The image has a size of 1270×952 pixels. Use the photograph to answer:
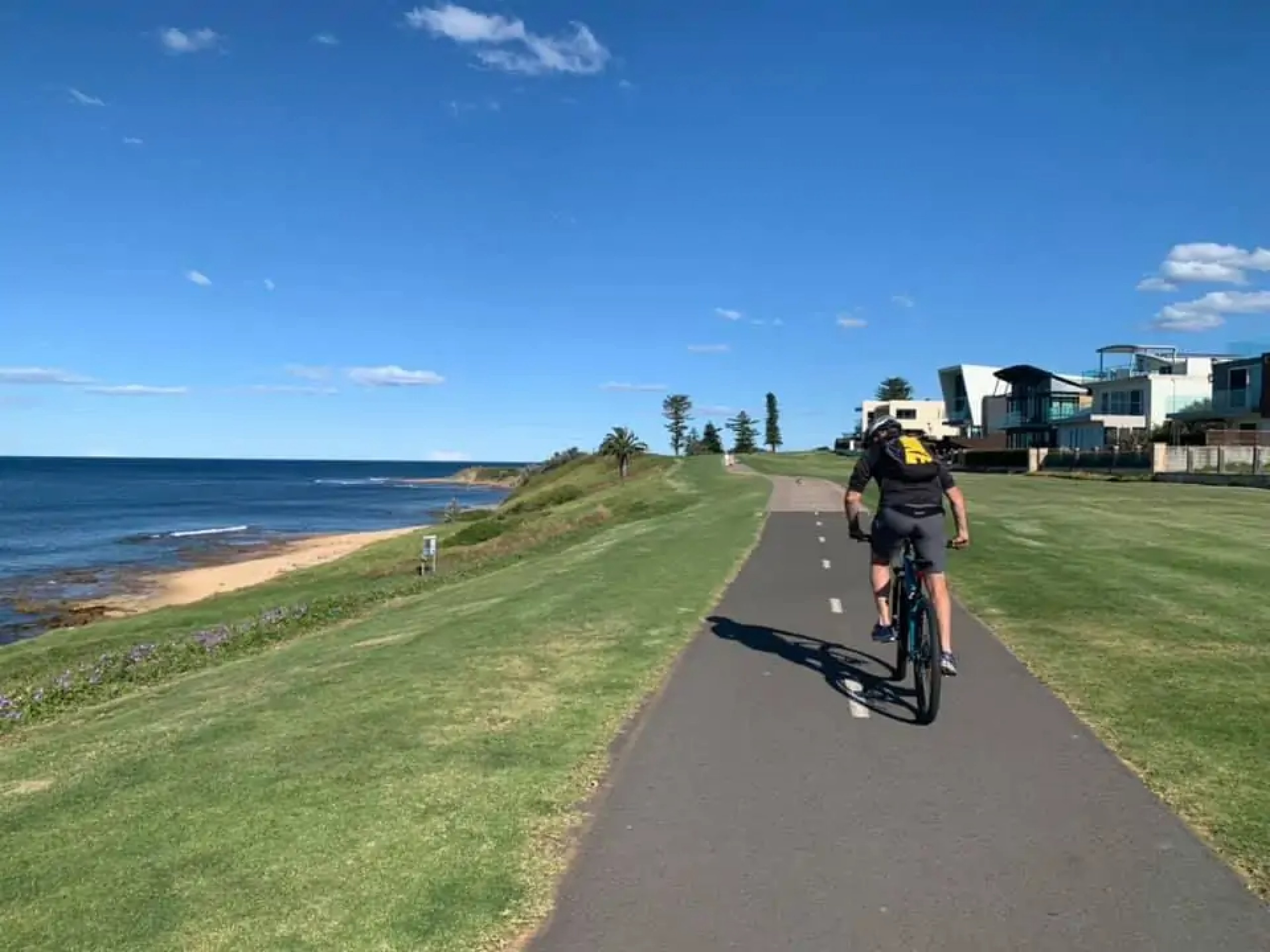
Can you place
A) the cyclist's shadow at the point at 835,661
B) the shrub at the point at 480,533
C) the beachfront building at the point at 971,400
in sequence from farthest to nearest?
the beachfront building at the point at 971,400 < the shrub at the point at 480,533 < the cyclist's shadow at the point at 835,661

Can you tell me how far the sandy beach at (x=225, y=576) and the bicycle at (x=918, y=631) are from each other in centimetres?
2849

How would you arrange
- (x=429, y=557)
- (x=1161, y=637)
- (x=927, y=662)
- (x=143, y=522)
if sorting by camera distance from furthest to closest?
(x=143, y=522) → (x=429, y=557) → (x=1161, y=637) → (x=927, y=662)

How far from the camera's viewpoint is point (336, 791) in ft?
19.8

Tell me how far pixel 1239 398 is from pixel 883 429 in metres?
62.0

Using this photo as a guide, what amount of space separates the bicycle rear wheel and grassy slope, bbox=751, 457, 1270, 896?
115cm

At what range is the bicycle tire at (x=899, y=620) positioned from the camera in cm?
814

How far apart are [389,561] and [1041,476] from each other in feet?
115

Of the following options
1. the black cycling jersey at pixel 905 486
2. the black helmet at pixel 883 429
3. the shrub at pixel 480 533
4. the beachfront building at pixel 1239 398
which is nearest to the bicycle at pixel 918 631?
the black cycling jersey at pixel 905 486

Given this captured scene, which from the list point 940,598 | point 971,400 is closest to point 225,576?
point 940,598

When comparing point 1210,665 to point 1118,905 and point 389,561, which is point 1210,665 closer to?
point 1118,905

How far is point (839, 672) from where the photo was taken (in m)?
9.23

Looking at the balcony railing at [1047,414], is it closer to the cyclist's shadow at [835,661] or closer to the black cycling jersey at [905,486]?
the cyclist's shadow at [835,661]

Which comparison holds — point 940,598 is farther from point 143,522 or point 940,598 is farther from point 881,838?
point 143,522

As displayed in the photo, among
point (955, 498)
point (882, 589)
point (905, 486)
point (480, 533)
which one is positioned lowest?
point (480, 533)
